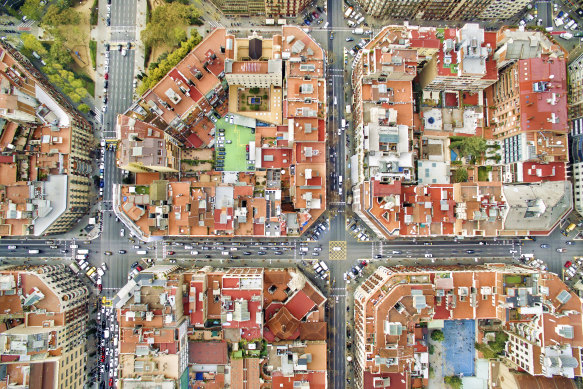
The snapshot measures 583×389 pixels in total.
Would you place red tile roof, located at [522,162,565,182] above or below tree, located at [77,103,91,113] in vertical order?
below

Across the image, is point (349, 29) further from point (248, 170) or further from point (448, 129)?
point (248, 170)

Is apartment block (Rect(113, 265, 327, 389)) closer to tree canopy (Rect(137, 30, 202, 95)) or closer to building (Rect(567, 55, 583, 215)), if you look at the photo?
tree canopy (Rect(137, 30, 202, 95))

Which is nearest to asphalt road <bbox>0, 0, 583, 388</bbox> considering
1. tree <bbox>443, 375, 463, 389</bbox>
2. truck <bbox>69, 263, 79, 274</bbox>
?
truck <bbox>69, 263, 79, 274</bbox>

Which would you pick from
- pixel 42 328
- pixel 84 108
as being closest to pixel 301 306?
pixel 42 328

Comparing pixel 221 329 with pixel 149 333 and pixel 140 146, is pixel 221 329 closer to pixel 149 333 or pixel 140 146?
pixel 149 333

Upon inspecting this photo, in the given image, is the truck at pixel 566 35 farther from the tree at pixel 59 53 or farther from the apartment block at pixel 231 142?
the tree at pixel 59 53

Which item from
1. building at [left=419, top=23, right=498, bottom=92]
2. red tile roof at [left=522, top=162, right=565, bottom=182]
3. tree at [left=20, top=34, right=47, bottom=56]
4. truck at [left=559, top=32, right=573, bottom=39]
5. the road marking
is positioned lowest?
the road marking
